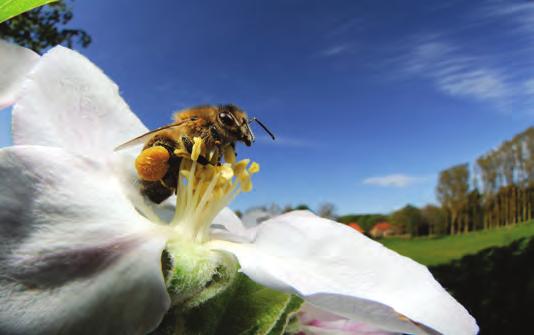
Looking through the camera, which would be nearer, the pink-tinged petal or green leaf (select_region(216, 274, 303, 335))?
green leaf (select_region(216, 274, 303, 335))

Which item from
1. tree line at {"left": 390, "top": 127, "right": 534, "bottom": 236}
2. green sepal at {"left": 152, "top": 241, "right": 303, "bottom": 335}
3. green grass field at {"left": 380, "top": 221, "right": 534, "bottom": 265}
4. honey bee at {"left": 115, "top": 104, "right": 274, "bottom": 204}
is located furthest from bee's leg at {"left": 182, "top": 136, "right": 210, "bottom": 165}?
tree line at {"left": 390, "top": 127, "right": 534, "bottom": 236}

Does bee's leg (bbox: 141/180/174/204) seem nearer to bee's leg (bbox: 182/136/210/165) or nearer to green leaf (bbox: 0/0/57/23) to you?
bee's leg (bbox: 182/136/210/165)

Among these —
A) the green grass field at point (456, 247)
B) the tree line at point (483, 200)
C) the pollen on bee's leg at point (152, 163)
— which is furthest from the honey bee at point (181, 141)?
the tree line at point (483, 200)

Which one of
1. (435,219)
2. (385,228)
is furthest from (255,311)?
(435,219)

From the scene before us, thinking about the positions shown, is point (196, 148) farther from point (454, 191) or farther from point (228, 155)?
point (454, 191)

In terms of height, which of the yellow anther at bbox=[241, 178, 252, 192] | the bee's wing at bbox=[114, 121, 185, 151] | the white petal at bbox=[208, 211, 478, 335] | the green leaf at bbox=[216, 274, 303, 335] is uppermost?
the bee's wing at bbox=[114, 121, 185, 151]

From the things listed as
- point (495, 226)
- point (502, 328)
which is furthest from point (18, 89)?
point (495, 226)

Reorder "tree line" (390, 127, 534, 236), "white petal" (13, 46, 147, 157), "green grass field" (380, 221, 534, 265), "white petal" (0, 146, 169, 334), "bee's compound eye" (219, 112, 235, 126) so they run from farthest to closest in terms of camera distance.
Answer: "tree line" (390, 127, 534, 236)
"green grass field" (380, 221, 534, 265)
"bee's compound eye" (219, 112, 235, 126)
"white petal" (13, 46, 147, 157)
"white petal" (0, 146, 169, 334)
